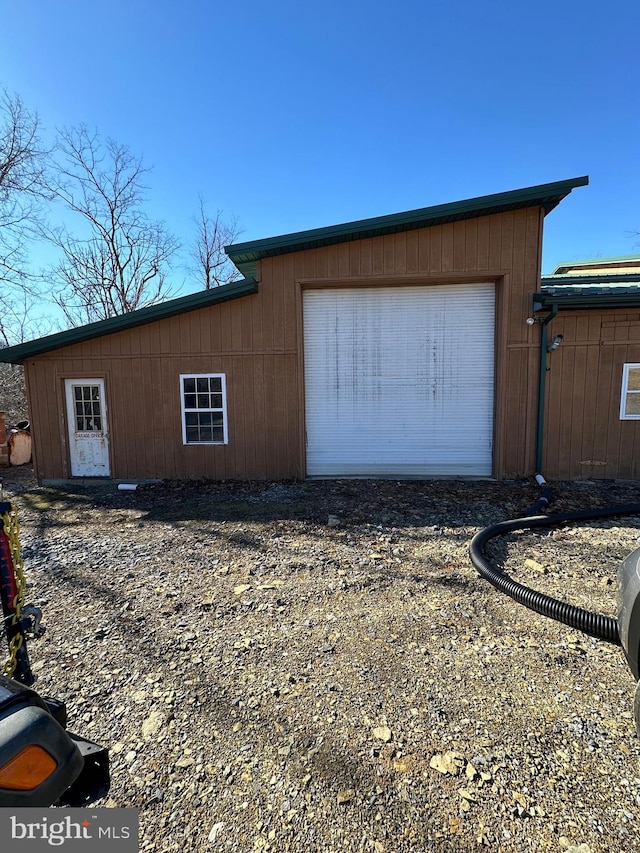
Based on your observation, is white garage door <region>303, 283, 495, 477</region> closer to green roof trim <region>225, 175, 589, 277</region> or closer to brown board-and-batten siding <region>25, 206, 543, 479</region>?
brown board-and-batten siding <region>25, 206, 543, 479</region>

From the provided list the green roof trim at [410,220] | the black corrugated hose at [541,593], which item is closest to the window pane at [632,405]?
the black corrugated hose at [541,593]

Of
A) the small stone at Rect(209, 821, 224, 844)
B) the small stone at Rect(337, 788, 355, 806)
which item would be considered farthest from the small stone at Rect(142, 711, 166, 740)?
the small stone at Rect(337, 788, 355, 806)

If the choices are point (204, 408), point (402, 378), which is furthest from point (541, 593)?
point (204, 408)

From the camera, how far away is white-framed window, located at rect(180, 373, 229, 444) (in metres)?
8.14

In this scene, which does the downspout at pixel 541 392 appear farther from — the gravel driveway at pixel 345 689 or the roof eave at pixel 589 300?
the gravel driveway at pixel 345 689

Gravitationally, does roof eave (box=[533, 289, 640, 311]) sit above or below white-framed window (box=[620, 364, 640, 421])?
above

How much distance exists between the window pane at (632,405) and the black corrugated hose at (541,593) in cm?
277

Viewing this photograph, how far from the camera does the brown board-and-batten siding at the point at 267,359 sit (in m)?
7.47

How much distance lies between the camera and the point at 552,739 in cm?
209

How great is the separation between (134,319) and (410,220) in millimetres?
5305

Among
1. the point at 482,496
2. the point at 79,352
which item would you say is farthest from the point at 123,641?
the point at 79,352

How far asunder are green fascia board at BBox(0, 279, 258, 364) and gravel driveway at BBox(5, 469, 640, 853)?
445 centimetres

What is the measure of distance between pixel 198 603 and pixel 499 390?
6391 millimetres

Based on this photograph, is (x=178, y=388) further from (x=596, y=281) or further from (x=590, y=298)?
(x=596, y=281)
